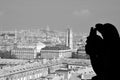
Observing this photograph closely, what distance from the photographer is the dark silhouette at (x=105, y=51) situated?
261cm

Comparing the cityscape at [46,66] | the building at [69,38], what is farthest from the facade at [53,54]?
the building at [69,38]

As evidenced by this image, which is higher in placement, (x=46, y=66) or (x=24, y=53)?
(x=24, y=53)

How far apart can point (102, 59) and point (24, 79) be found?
26.8 meters

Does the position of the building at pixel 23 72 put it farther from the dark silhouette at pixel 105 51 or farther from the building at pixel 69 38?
the building at pixel 69 38

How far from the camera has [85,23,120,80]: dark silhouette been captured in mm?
2605

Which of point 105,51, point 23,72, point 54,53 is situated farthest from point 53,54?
point 105,51

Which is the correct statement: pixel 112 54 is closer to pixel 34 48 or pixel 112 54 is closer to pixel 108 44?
pixel 108 44

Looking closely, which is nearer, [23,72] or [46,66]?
[23,72]

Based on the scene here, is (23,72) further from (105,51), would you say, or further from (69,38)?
(69,38)

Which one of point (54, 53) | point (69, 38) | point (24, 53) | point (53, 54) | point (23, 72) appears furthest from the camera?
point (69, 38)

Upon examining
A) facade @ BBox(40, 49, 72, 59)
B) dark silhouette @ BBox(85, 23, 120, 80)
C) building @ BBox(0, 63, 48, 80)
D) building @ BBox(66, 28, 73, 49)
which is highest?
building @ BBox(66, 28, 73, 49)

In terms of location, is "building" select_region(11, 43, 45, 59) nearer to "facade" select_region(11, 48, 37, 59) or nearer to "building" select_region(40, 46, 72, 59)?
"facade" select_region(11, 48, 37, 59)

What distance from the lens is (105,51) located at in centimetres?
264

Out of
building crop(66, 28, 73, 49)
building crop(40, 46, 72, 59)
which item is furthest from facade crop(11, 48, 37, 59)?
building crop(66, 28, 73, 49)
